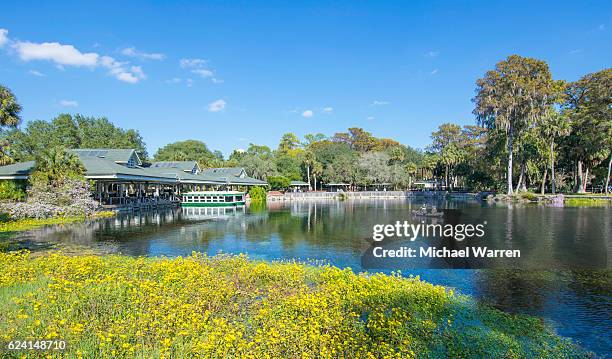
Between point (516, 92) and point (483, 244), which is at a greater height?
point (516, 92)

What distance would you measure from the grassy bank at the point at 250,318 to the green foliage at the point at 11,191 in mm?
28925

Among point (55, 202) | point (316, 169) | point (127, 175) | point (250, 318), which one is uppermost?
point (316, 169)

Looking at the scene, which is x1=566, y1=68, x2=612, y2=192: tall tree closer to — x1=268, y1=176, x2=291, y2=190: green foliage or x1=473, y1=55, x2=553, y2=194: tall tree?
x1=473, y1=55, x2=553, y2=194: tall tree

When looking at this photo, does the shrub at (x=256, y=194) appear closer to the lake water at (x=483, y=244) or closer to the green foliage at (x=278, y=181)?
the green foliage at (x=278, y=181)

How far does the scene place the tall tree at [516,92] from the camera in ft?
188

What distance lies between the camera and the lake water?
1135 centimetres

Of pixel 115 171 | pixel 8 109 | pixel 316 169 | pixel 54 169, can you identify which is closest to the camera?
pixel 8 109

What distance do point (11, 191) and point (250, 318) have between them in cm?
3762

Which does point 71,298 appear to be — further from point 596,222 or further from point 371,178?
point 371,178

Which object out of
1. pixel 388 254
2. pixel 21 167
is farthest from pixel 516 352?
pixel 21 167

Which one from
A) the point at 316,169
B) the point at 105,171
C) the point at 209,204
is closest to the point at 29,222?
the point at 105,171

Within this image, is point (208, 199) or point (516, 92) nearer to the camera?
point (208, 199)

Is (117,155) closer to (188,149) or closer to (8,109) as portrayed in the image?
(8,109)

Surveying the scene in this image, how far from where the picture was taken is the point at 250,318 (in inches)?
307
